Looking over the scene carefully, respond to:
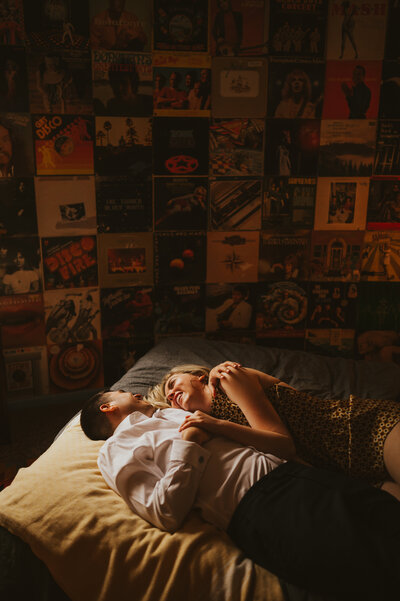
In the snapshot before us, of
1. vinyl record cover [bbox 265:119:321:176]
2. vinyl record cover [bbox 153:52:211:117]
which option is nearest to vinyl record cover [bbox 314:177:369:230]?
vinyl record cover [bbox 265:119:321:176]

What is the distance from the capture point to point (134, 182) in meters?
2.65

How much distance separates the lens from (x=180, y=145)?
8.64 ft

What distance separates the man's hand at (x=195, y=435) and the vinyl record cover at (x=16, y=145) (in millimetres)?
1595

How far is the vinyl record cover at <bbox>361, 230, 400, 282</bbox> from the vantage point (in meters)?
2.87

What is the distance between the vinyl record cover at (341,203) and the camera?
2789 mm

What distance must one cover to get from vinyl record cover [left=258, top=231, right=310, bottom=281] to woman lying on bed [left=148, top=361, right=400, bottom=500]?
1.17 meters

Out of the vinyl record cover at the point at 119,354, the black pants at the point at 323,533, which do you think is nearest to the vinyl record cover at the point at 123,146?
the vinyl record cover at the point at 119,354

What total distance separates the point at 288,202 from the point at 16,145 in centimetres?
137

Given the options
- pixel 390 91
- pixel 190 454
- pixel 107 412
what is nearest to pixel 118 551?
pixel 190 454

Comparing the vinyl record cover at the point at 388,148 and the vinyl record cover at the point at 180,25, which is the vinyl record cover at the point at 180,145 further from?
the vinyl record cover at the point at 388,148

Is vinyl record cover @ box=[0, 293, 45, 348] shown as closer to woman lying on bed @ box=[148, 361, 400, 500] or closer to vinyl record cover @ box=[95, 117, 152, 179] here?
vinyl record cover @ box=[95, 117, 152, 179]

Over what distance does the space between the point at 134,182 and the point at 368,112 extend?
1240mm

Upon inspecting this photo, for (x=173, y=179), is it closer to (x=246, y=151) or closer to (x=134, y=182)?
(x=134, y=182)

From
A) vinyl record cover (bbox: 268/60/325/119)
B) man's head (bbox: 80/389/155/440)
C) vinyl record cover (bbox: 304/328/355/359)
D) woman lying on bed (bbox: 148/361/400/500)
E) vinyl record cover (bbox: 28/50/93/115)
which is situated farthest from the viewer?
vinyl record cover (bbox: 304/328/355/359)
